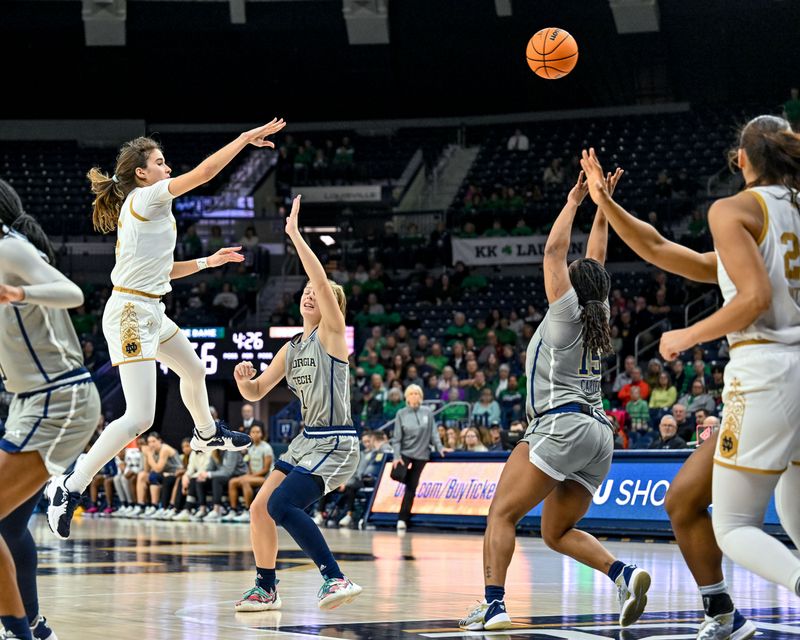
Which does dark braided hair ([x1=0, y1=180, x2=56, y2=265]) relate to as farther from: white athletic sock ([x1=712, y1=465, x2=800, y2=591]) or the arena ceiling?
the arena ceiling

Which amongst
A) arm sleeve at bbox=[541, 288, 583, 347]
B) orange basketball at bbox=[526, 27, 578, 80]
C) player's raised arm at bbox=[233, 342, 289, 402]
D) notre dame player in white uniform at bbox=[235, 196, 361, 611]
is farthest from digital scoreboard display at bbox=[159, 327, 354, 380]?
arm sleeve at bbox=[541, 288, 583, 347]

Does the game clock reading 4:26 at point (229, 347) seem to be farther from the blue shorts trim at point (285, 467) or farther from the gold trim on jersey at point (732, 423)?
the gold trim on jersey at point (732, 423)

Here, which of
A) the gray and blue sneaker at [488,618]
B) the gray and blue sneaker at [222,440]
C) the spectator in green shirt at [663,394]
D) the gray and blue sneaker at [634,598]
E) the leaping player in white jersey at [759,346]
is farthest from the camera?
the spectator in green shirt at [663,394]

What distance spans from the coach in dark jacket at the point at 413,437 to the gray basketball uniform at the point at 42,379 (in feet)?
39.1

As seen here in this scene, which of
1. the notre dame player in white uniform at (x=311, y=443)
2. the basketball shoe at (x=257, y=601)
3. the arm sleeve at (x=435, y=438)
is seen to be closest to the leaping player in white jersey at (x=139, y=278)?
the notre dame player in white uniform at (x=311, y=443)

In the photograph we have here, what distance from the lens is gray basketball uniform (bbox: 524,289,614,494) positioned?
6.30 m

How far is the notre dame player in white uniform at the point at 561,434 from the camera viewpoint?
630 centimetres

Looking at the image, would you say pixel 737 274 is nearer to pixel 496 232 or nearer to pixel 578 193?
pixel 578 193

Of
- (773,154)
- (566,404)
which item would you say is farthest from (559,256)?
(773,154)

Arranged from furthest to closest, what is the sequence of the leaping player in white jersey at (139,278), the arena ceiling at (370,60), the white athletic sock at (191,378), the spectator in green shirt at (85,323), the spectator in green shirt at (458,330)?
1. the arena ceiling at (370,60)
2. the spectator in green shirt at (85,323)
3. the spectator in green shirt at (458,330)
4. the white athletic sock at (191,378)
5. the leaping player in white jersey at (139,278)

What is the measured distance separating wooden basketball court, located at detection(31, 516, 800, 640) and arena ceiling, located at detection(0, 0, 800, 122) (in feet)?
62.5

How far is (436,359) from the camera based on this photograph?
22906 millimetres

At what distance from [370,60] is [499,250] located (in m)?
7.66

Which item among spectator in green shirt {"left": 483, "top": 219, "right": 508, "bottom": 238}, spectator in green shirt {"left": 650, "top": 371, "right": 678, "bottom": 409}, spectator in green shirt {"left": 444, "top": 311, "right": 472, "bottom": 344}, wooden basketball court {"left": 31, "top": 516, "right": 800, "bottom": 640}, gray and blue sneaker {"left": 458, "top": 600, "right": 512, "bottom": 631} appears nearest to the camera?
gray and blue sneaker {"left": 458, "top": 600, "right": 512, "bottom": 631}
